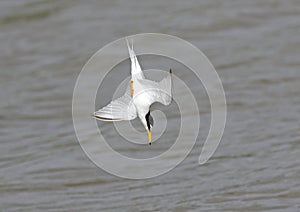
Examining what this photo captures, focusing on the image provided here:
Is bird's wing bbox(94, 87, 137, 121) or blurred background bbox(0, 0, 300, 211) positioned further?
blurred background bbox(0, 0, 300, 211)

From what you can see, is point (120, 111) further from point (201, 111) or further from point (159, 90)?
point (201, 111)

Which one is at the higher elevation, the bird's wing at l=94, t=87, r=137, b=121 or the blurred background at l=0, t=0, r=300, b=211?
the blurred background at l=0, t=0, r=300, b=211

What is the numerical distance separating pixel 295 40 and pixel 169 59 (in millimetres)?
1162

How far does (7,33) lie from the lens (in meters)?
9.33

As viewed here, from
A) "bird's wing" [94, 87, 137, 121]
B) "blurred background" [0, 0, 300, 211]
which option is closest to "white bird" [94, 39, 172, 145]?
Result: "bird's wing" [94, 87, 137, 121]

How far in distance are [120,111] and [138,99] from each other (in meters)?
0.22

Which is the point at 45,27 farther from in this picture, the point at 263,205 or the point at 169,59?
the point at 263,205

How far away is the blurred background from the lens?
6355 millimetres

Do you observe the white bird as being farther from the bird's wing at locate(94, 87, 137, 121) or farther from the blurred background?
the blurred background

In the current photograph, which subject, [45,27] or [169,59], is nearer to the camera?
[169,59]

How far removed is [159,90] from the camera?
14.8 feet

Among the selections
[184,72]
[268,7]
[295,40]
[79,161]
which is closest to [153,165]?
[79,161]

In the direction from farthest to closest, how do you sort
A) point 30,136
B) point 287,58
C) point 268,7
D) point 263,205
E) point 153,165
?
point 268,7 < point 287,58 < point 30,136 < point 153,165 < point 263,205

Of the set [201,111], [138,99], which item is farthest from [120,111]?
[201,111]
